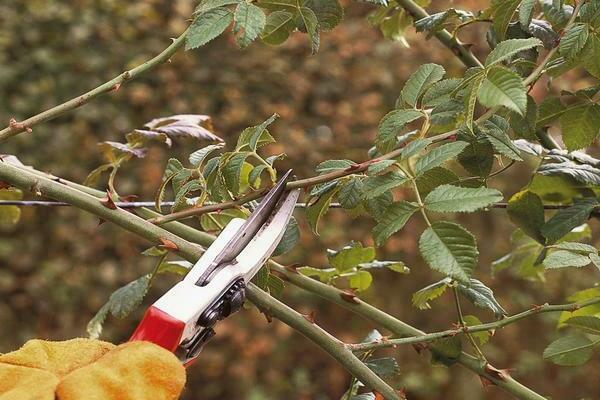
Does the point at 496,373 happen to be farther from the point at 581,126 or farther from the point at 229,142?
the point at 229,142

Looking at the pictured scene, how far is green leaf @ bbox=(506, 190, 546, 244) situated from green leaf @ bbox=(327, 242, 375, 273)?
0.56 feet

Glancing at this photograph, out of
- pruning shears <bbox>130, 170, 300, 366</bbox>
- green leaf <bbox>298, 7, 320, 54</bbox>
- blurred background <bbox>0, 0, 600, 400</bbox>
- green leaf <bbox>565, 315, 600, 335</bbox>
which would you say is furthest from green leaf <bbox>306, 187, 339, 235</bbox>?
blurred background <bbox>0, 0, 600, 400</bbox>

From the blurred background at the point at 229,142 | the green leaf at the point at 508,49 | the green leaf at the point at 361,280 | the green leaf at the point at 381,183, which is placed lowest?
the blurred background at the point at 229,142

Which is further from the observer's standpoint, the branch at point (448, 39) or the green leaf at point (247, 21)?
the branch at point (448, 39)

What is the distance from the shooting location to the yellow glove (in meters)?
0.56

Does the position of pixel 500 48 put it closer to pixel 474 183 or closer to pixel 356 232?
pixel 474 183

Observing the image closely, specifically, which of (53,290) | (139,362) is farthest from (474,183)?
(53,290)

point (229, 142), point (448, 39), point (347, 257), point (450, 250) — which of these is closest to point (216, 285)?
point (450, 250)

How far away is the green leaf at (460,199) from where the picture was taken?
617mm

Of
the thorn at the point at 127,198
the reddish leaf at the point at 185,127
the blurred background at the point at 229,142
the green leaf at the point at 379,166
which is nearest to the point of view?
the green leaf at the point at 379,166

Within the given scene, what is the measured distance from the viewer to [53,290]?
3467 mm

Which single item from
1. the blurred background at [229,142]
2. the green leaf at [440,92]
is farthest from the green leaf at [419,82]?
the blurred background at [229,142]

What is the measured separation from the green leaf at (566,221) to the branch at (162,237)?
203 mm

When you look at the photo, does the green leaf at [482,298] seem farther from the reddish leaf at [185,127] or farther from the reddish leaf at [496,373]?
the reddish leaf at [185,127]
